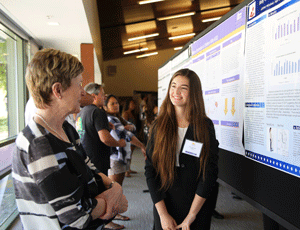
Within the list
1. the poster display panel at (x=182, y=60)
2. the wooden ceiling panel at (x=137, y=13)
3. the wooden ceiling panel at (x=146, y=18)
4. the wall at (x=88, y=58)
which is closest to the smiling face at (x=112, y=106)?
the poster display panel at (x=182, y=60)

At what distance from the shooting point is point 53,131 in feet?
3.39

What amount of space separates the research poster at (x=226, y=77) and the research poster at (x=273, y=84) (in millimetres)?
108

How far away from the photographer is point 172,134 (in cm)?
166

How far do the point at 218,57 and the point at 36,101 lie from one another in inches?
68.4

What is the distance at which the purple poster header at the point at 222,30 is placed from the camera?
1.87m

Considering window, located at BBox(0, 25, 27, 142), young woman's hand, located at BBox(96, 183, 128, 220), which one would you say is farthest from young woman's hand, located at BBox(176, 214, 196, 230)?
window, located at BBox(0, 25, 27, 142)

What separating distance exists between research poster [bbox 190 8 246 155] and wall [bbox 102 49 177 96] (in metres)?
11.2

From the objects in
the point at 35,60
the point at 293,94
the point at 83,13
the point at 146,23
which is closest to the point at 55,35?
the point at 83,13

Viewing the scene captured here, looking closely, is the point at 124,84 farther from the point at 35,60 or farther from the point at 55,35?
the point at 35,60

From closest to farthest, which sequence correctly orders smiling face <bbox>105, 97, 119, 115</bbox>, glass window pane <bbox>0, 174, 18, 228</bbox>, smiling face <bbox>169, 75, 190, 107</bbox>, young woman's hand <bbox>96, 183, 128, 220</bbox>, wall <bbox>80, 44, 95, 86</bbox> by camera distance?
young woman's hand <bbox>96, 183, 128, 220</bbox> < smiling face <bbox>169, 75, 190, 107</bbox> < glass window pane <bbox>0, 174, 18, 228</bbox> < smiling face <bbox>105, 97, 119, 115</bbox> < wall <bbox>80, 44, 95, 86</bbox>

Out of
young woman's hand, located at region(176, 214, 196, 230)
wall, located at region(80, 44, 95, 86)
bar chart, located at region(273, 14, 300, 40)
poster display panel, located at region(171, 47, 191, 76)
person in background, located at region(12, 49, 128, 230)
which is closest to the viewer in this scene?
person in background, located at region(12, 49, 128, 230)

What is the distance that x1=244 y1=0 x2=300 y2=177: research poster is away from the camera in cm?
129

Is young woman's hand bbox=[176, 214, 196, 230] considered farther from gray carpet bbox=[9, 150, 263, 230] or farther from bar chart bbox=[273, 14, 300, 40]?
gray carpet bbox=[9, 150, 263, 230]

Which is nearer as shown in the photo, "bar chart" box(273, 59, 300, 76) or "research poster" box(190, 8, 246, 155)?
"bar chart" box(273, 59, 300, 76)
